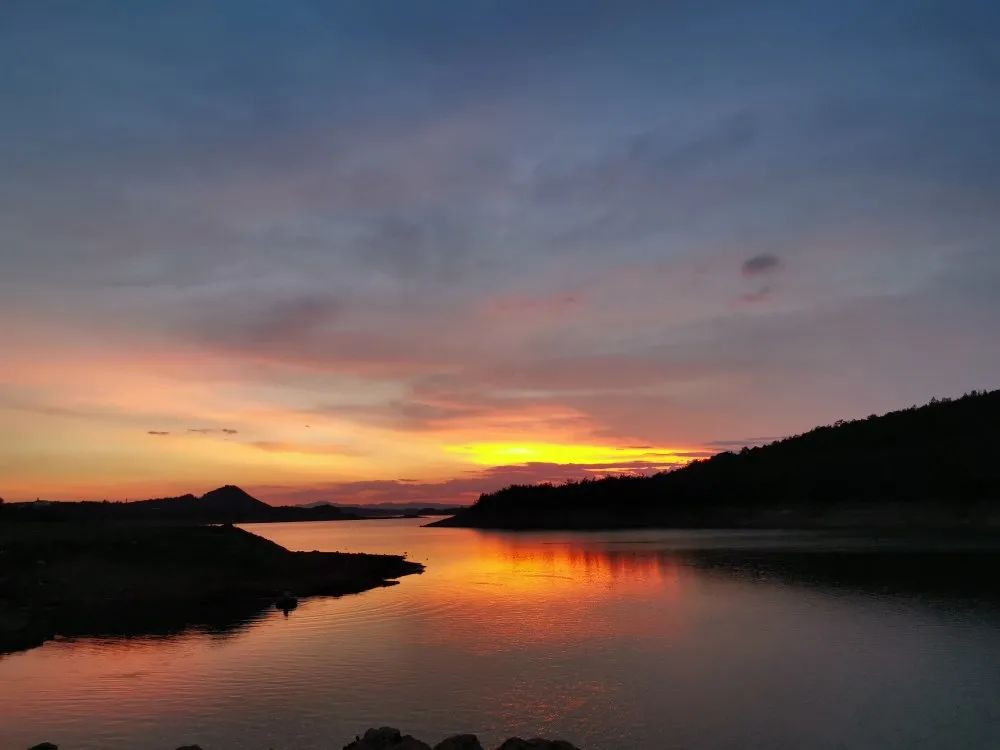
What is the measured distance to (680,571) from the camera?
61.2 meters

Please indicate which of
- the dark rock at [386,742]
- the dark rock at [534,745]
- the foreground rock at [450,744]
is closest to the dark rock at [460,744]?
the foreground rock at [450,744]

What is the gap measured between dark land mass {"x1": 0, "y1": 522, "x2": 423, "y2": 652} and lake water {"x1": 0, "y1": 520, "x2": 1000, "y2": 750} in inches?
155

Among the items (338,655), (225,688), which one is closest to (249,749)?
(225,688)

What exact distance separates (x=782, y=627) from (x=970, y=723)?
14.9 meters

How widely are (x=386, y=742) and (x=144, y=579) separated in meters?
39.8

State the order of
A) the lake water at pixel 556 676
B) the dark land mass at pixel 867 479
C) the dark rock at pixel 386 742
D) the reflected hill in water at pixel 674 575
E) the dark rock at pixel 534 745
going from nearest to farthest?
the dark rock at pixel 534 745 → the dark rock at pixel 386 742 → the lake water at pixel 556 676 → the reflected hill in water at pixel 674 575 → the dark land mass at pixel 867 479

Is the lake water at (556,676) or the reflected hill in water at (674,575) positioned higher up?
the lake water at (556,676)

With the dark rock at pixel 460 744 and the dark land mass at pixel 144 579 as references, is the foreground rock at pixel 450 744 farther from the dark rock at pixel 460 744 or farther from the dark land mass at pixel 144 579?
the dark land mass at pixel 144 579

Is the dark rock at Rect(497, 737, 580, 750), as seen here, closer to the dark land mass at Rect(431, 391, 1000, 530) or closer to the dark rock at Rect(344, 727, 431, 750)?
the dark rock at Rect(344, 727, 431, 750)

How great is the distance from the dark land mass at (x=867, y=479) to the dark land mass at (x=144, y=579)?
99367 millimetres

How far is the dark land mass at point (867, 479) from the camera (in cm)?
11756

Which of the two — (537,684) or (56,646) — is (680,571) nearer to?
(537,684)

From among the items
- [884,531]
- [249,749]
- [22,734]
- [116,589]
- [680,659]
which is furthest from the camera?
[884,531]

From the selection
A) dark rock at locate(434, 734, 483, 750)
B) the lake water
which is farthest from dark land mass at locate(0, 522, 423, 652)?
dark rock at locate(434, 734, 483, 750)
